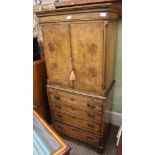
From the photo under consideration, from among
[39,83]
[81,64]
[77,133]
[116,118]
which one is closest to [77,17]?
[81,64]

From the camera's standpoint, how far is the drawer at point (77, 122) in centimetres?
184

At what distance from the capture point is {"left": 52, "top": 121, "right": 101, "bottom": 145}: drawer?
1896 mm

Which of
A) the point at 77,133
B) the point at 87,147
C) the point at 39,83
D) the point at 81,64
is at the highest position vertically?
the point at 81,64

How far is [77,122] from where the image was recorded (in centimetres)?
196

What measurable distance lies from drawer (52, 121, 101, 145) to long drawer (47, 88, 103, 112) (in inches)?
14.4

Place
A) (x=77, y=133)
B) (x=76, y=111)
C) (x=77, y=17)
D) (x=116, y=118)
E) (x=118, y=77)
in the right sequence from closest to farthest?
(x=77, y=17) < (x=76, y=111) < (x=77, y=133) < (x=118, y=77) < (x=116, y=118)

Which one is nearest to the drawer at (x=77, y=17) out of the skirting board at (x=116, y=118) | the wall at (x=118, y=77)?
the wall at (x=118, y=77)

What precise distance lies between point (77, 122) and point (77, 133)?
6.6 inches

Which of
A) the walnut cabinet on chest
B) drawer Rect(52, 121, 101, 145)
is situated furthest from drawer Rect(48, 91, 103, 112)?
drawer Rect(52, 121, 101, 145)

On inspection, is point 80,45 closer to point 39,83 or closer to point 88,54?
point 88,54
